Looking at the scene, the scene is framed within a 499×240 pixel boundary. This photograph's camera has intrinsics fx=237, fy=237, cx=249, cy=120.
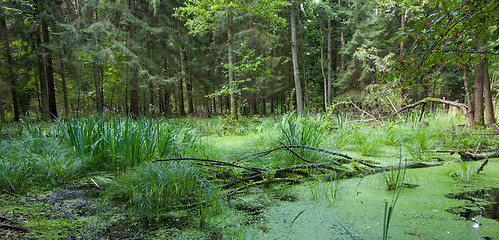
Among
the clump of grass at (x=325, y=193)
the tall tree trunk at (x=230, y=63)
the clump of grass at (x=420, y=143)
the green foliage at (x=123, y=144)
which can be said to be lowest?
the clump of grass at (x=325, y=193)

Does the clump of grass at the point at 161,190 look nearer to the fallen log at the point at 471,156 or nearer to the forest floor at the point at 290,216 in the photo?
the forest floor at the point at 290,216

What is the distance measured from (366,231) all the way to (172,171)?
1.39 metres

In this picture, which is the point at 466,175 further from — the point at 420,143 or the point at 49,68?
the point at 49,68

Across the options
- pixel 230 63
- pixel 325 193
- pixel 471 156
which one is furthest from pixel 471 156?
pixel 230 63

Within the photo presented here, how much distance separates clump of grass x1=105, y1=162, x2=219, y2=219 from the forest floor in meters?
0.11

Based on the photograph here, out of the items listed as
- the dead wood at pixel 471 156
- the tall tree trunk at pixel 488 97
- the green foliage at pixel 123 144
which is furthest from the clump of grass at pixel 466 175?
the tall tree trunk at pixel 488 97

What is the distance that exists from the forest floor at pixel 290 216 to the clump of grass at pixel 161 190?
0.35ft

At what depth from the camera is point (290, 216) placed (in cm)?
154

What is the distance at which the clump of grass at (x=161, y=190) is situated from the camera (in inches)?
64.8

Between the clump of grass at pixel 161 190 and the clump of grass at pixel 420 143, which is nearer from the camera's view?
the clump of grass at pixel 161 190

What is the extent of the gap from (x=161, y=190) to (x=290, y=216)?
2.99ft

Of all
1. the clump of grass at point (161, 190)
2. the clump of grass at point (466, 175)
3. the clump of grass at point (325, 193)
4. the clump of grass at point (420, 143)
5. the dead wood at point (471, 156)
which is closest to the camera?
the clump of grass at point (161, 190)

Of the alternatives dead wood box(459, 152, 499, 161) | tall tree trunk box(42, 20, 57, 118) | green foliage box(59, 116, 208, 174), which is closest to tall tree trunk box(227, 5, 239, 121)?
green foliage box(59, 116, 208, 174)

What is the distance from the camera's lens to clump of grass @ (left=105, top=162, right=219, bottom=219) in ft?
5.40
